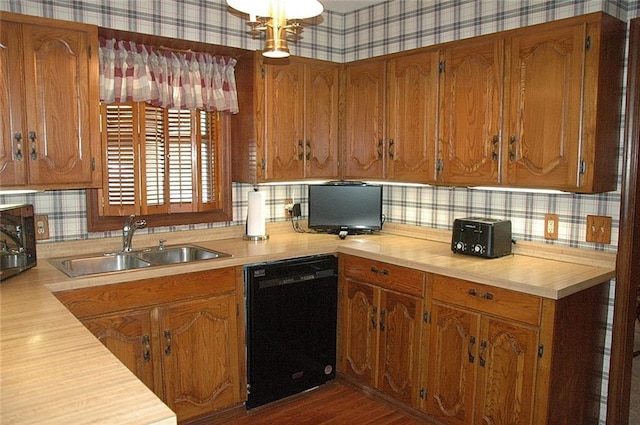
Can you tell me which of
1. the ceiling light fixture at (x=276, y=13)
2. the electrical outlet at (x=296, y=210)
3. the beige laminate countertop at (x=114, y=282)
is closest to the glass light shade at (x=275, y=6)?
the ceiling light fixture at (x=276, y=13)

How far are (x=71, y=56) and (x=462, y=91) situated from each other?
83.3 inches

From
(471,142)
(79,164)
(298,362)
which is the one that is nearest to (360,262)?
(298,362)

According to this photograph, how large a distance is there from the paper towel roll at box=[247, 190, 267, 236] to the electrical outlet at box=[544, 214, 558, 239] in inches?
69.2

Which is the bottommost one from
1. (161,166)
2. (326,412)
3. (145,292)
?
(326,412)

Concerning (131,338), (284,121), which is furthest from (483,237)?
(131,338)

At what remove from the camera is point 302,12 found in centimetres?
200

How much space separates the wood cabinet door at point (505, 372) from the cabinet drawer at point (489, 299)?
0.05 m

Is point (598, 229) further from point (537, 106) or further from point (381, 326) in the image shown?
point (381, 326)

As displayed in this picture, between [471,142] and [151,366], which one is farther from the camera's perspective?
[471,142]

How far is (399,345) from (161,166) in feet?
6.02

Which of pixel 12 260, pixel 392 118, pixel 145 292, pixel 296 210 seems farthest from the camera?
pixel 296 210

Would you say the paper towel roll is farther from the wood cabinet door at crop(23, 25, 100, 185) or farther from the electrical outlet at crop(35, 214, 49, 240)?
the electrical outlet at crop(35, 214, 49, 240)

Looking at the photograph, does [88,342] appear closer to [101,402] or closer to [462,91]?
[101,402]

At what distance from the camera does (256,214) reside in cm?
357
